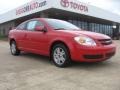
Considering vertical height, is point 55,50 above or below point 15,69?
above

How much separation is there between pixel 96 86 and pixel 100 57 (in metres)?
1.85

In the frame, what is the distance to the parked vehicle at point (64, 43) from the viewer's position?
6969 mm

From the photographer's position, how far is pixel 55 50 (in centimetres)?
762

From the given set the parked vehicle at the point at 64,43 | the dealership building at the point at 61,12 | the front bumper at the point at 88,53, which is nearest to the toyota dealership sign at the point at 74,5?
the dealership building at the point at 61,12

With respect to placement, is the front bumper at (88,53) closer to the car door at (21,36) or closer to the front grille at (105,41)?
the front grille at (105,41)

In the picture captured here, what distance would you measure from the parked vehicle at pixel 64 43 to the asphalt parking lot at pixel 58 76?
13.5 inches

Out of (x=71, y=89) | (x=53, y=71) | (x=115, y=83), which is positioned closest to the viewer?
(x=71, y=89)

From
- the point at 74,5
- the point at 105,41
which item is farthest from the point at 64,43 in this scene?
the point at 74,5

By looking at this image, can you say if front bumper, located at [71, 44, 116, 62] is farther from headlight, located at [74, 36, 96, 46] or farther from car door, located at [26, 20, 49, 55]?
car door, located at [26, 20, 49, 55]

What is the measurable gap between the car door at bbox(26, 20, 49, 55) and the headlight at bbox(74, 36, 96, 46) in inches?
48.6

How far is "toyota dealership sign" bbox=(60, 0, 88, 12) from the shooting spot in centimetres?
2506

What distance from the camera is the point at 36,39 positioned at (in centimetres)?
838

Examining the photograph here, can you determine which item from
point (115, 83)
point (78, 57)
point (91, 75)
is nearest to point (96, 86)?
point (115, 83)

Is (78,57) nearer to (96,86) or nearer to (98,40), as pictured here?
(98,40)
